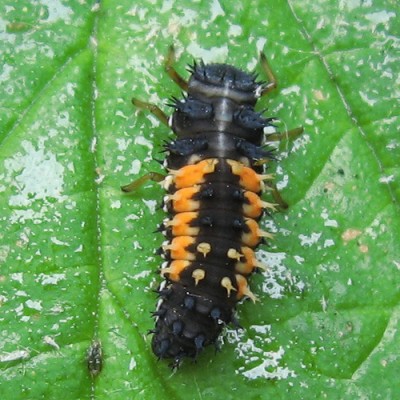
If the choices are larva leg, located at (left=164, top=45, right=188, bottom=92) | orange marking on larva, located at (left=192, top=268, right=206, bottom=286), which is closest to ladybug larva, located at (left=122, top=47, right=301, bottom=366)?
orange marking on larva, located at (left=192, top=268, right=206, bottom=286)

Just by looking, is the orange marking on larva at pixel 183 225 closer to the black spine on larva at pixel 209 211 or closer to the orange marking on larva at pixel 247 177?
the black spine on larva at pixel 209 211

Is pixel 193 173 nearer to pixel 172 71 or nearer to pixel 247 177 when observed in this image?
pixel 247 177

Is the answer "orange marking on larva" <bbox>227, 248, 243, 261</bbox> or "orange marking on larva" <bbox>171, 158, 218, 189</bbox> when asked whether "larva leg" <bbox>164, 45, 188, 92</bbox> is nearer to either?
"orange marking on larva" <bbox>171, 158, 218, 189</bbox>

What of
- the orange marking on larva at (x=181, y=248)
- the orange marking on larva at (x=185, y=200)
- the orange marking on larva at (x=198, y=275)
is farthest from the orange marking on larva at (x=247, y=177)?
the orange marking on larva at (x=198, y=275)

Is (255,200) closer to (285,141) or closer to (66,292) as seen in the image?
(285,141)

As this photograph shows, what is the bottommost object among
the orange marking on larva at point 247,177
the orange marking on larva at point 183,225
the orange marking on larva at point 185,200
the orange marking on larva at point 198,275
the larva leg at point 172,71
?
the orange marking on larva at point 198,275

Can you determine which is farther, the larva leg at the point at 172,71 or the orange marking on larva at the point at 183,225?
the larva leg at the point at 172,71

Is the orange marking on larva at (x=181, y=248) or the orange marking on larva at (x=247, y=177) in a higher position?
the orange marking on larva at (x=247, y=177)
